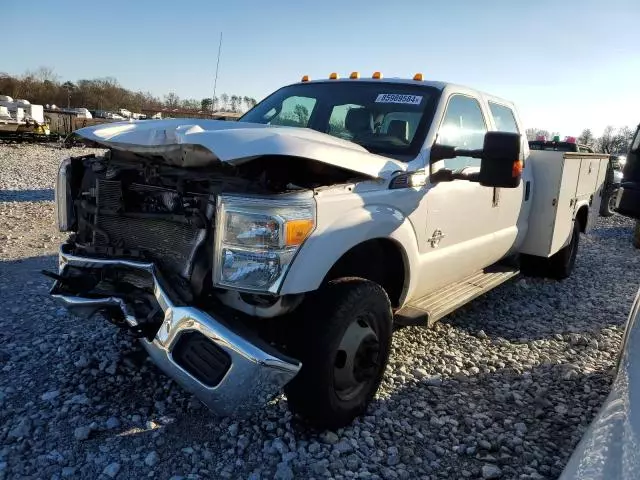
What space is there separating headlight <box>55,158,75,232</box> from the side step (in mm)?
2167

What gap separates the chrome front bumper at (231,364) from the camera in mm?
2287

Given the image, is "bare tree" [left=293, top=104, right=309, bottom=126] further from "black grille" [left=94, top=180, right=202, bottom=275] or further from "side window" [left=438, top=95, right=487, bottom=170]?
"black grille" [left=94, top=180, right=202, bottom=275]

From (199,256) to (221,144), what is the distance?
554 millimetres

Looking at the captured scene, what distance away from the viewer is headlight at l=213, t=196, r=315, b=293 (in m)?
2.39

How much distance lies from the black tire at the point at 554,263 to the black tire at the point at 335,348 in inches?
154

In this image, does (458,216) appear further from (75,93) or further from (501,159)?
(75,93)

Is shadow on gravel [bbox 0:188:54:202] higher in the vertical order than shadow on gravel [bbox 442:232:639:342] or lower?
higher

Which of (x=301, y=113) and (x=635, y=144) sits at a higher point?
(x=301, y=113)

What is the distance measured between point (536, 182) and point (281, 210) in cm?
372

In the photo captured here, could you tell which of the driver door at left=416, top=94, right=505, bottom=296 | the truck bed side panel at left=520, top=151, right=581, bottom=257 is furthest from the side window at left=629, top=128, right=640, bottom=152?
the truck bed side panel at left=520, top=151, right=581, bottom=257

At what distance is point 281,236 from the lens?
2379 mm

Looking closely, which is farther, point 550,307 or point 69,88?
point 69,88

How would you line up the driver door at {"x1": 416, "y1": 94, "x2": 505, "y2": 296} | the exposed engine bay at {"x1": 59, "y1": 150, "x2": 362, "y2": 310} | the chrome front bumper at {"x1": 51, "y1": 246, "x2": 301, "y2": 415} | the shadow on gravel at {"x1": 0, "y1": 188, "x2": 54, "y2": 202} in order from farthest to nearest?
the shadow on gravel at {"x1": 0, "y1": 188, "x2": 54, "y2": 202}
the driver door at {"x1": 416, "y1": 94, "x2": 505, "y2": 296}
the exposed engine bay at {"x1": 59, "y1": 150, "x2": 362, "y2": 310}
the chrome front bumper at {"x1": 51, "y1": 246, "x2": 301, "y2": 415}

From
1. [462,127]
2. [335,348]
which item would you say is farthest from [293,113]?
[335,348]
